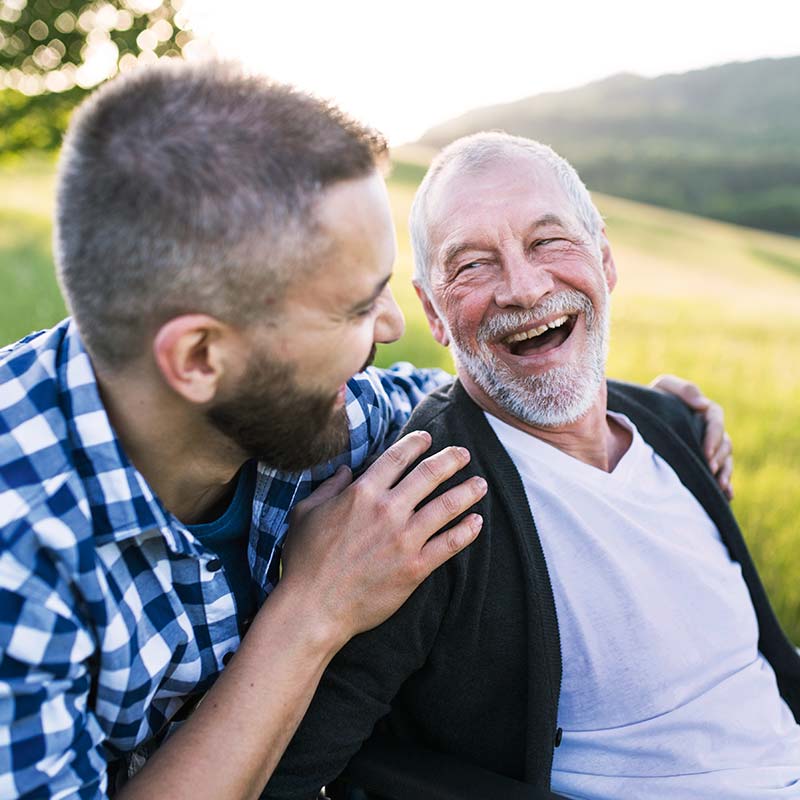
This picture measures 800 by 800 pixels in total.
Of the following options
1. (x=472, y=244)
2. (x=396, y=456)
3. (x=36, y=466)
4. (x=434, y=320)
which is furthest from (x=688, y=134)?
(x=36, y=466)

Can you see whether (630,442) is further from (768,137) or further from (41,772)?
(768,137)

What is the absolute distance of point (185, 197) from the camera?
1448 mm

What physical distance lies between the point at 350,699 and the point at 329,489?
0.46 m

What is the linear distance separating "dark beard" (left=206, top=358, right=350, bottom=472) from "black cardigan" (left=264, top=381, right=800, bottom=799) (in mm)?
386

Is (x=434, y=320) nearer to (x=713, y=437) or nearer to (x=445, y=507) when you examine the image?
(x=445, y=507)

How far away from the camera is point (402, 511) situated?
1.82 m

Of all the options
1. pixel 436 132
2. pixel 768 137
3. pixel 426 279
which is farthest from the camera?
pixel 768 137

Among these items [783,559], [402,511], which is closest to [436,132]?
[783,559]

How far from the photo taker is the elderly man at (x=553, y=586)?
196cm

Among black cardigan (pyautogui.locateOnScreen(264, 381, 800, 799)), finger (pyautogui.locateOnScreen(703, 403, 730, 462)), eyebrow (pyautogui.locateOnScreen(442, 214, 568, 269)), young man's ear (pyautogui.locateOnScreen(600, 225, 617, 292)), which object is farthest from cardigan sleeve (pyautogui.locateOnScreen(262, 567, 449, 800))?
finger (pyautogui.locateOnScreen(703, 403, 730, 462))

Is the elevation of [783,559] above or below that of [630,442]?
below

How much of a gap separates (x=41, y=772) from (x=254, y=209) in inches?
38.5

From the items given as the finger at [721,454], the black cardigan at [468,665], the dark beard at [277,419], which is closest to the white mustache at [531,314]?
the black cardigan at [468,665]

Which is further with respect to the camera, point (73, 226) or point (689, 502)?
point (689, 502)
